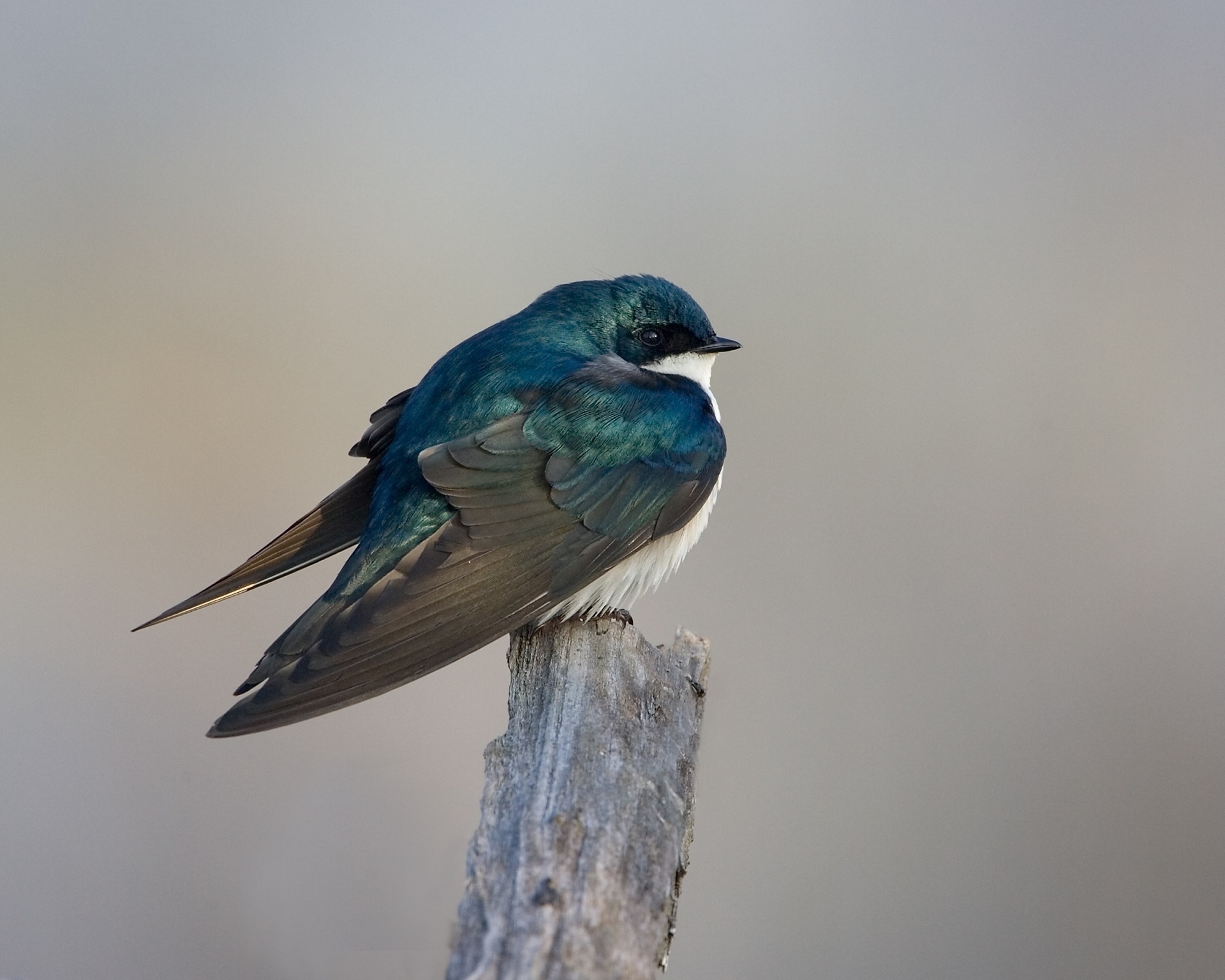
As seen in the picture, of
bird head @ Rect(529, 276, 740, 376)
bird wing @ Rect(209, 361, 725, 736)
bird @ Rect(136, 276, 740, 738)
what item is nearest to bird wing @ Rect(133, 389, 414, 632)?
bird @ Rect(136, 276, 740, 738)

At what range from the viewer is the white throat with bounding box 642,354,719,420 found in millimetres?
2525

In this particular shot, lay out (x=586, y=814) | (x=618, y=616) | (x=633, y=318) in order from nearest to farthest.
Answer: (x=586, y=814) → (x=618, y=616) → (x=633, y=318)

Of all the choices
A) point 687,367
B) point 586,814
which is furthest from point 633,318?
point 586,814

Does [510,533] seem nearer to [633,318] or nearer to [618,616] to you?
[618,616]

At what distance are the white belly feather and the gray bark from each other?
99mm

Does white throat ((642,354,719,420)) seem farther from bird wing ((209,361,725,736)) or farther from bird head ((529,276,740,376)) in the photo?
bird wing ((209,361,725,736))

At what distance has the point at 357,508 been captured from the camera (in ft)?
7.67

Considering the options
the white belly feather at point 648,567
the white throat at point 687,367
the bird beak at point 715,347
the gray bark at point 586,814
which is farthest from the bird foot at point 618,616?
the bird beak at point 715,347

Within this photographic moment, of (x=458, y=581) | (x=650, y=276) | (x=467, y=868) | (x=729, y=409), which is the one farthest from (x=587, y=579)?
(x=729, y=409)

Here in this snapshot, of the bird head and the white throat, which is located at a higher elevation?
the bird head

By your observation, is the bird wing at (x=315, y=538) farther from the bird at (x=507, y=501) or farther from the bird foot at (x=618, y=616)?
the bird foot at (x=618, y=616)

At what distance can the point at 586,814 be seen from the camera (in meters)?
1.40

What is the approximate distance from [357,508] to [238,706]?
66 cm

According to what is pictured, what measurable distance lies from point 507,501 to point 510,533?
6 cm
